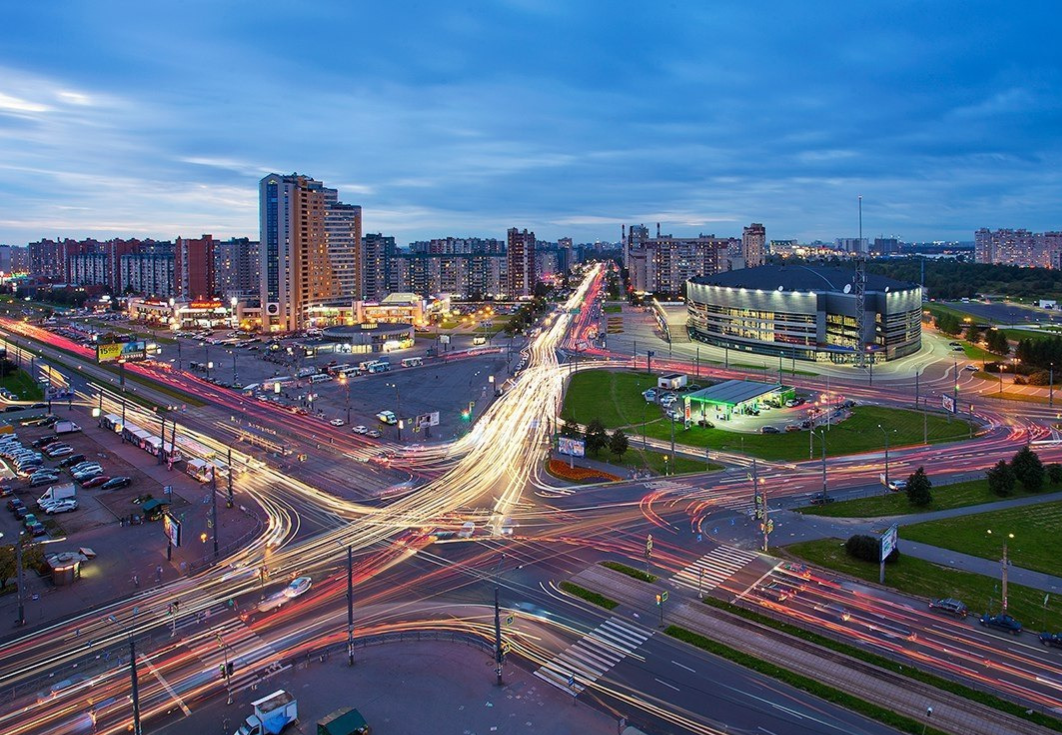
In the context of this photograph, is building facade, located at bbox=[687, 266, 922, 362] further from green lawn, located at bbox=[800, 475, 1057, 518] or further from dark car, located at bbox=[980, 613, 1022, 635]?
dark car, located at bbox=[980, 613, 1022, 635]

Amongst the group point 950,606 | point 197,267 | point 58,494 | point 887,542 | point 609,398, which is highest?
point 197,267

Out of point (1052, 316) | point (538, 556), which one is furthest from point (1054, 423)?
point (1052, 316)

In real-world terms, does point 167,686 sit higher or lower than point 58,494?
lower

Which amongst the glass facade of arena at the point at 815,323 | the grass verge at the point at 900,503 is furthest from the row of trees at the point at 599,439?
the glass facade of arena at the point at 815,323

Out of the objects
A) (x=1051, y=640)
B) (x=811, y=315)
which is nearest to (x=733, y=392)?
(x=1051, y=640)

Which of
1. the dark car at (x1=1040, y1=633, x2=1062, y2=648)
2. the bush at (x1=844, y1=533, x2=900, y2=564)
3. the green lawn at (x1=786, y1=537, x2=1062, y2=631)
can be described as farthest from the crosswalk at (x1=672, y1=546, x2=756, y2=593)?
the dark car at (x1=1040, y1=633, x2=1062, y2=648)

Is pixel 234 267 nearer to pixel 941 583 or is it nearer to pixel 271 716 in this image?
pixel 271 716

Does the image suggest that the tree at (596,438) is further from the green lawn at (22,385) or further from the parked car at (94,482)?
the green lawn at (22,385)
